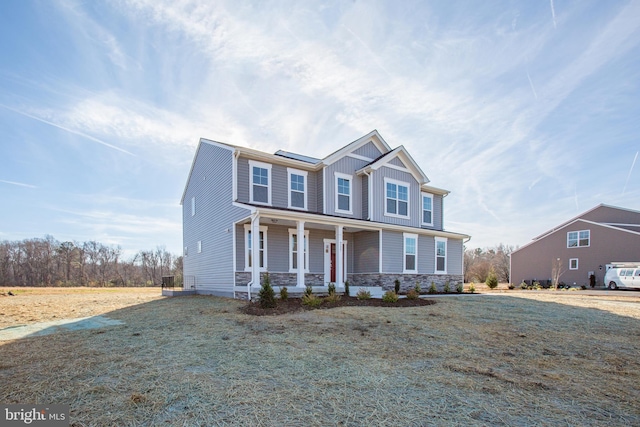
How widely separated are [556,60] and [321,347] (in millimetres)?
12898

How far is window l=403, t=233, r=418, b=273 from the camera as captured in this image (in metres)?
16.7

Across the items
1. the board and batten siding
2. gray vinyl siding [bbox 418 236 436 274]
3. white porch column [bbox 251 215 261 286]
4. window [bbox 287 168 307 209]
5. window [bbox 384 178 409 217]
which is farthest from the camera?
gray vinyl siding [bbox 418 236 436 274]

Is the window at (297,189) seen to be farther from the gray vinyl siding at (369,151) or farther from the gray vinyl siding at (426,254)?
the gray vinyl siding at (426,254)

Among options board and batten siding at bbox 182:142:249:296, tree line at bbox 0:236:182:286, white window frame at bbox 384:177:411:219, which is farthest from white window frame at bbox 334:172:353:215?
tree line at bbox 0:236:182:286

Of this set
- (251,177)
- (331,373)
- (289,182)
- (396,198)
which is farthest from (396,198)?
(331,373)

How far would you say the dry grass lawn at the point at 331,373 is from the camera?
3.11 metres

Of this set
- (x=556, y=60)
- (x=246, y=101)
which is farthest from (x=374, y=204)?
(x=556, y=60)

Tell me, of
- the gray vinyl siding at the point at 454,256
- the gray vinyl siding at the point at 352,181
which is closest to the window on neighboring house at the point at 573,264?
the gray vinyl siding at the point at 454,256

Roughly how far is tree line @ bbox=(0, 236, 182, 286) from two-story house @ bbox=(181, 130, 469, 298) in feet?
90.7

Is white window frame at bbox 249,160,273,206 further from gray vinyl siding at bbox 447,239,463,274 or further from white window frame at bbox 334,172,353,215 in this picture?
gray vinyl siding at bbox 447,239,463,274

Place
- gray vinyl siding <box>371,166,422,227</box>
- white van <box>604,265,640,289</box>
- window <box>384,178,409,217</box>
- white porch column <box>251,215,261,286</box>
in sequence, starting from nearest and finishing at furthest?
white porch column <box>251,215,261,286</box>, gray vinyl siding <box>371,166,422,227</box>, window <box>384,178,409,217</box>, white van <box>604,265,640,289</box>

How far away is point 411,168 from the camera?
59.2 feet

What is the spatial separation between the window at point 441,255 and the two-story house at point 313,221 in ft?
0.19

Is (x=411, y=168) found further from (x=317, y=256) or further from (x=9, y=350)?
(x=9, y=350)
